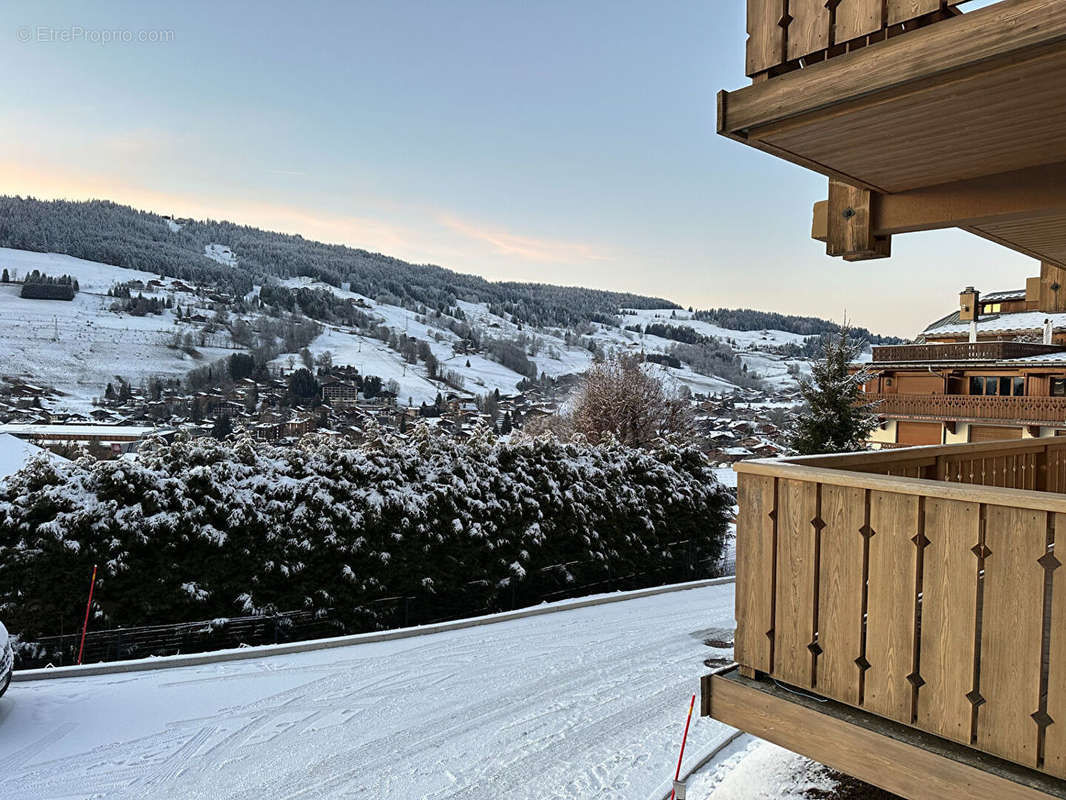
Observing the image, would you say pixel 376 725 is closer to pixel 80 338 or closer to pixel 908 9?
pixel 908 9

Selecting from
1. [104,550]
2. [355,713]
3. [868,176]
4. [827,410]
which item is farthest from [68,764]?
[827,410]

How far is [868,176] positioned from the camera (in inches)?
147

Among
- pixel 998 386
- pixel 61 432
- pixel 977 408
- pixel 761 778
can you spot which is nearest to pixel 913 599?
pixel 761 778

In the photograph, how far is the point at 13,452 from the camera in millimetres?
13438

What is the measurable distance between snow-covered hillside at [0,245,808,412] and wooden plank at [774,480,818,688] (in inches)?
1602

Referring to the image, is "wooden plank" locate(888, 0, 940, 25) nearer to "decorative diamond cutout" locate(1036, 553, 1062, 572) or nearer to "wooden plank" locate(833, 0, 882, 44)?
"wooden plank" locate(833, 0, 882, 44)

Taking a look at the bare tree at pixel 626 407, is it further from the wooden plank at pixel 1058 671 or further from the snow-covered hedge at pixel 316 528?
→ the wooden plank at pixel 1058 671

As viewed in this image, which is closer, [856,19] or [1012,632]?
[1012,632]

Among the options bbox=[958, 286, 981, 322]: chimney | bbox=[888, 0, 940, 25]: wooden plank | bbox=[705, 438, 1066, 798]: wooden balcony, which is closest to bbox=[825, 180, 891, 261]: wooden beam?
bbox=[888, 0, 940, 25]: wooden plank

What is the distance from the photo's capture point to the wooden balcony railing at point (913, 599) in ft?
8.06

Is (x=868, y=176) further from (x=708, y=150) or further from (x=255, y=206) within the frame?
(x=255, y=206)

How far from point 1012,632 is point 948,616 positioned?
214 millimetres

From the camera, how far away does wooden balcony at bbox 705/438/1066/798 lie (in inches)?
96.8

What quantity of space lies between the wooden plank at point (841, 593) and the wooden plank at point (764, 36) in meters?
1.96
